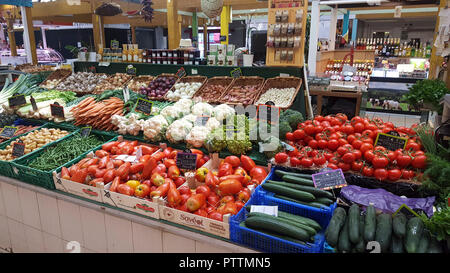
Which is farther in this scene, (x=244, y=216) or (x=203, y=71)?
(x=203, y=71)

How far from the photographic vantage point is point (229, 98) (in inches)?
170

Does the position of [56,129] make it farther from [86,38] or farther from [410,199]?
[86,38]

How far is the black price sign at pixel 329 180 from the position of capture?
2.17 meters

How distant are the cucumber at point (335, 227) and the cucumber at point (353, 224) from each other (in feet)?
0.16

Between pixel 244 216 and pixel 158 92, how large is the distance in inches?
127

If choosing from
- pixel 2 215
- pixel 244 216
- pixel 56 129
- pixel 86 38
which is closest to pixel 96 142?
pixel 56 129

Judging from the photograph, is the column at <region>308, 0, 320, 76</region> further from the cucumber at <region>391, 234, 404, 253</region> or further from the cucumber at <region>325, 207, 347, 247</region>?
the cucumber at <region>391, 234, 404, 253</region>

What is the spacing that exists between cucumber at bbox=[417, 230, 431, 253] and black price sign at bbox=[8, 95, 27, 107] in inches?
183

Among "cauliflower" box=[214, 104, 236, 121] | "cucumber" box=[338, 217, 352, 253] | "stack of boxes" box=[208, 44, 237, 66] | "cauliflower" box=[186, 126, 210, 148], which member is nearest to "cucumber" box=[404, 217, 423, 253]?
"cucumber" box=[338, 217, 352, 253]

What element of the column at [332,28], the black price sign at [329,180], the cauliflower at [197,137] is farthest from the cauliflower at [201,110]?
the column at [332,28]

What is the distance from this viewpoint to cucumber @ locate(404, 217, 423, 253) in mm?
1634

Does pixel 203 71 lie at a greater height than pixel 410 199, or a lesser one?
greater

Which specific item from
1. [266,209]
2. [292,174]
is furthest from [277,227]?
[292,174]

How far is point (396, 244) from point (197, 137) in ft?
5.98
